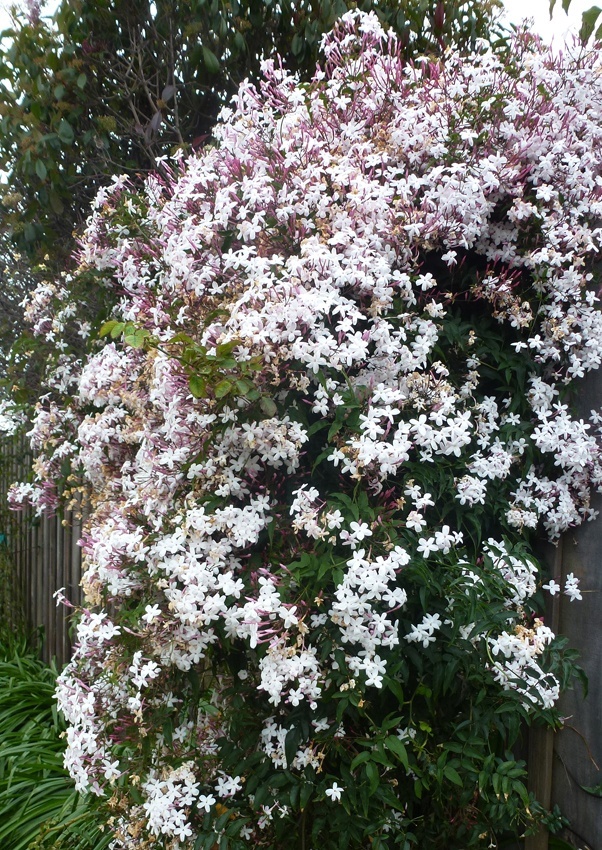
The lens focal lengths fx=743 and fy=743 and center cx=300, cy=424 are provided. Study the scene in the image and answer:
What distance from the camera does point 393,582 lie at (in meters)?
1.84

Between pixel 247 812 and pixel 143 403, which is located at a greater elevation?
pixel 143 403

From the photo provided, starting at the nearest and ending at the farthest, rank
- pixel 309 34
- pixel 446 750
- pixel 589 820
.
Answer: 1. pixel 446 750
2. pixel 589 820
3. pixel 309 34

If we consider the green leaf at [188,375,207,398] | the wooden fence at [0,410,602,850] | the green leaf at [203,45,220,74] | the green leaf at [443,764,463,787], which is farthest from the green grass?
the green leaf at [203,45,220,74]

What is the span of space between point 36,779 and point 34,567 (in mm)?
1899

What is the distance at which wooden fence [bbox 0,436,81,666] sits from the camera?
428 cm

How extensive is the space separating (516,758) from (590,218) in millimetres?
1705

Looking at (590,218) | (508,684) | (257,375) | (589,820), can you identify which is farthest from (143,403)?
(589,820)

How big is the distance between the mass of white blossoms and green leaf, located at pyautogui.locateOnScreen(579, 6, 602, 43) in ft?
0.43

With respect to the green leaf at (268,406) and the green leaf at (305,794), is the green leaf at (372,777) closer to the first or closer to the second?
the green leaf at (305,794)

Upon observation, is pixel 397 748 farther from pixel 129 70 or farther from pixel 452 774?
pixel 129 70

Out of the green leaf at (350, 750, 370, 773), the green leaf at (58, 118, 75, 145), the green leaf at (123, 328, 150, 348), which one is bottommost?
the green leaf at (350, 750, 370, 773)

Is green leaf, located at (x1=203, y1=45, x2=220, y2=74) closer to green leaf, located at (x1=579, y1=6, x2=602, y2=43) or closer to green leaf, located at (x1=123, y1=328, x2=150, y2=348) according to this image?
green leaf, located at (x1=579, y1=6, x2=602, y2=43)

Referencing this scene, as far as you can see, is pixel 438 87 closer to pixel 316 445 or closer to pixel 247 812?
pixel 316 445

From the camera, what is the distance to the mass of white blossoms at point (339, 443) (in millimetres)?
1763
